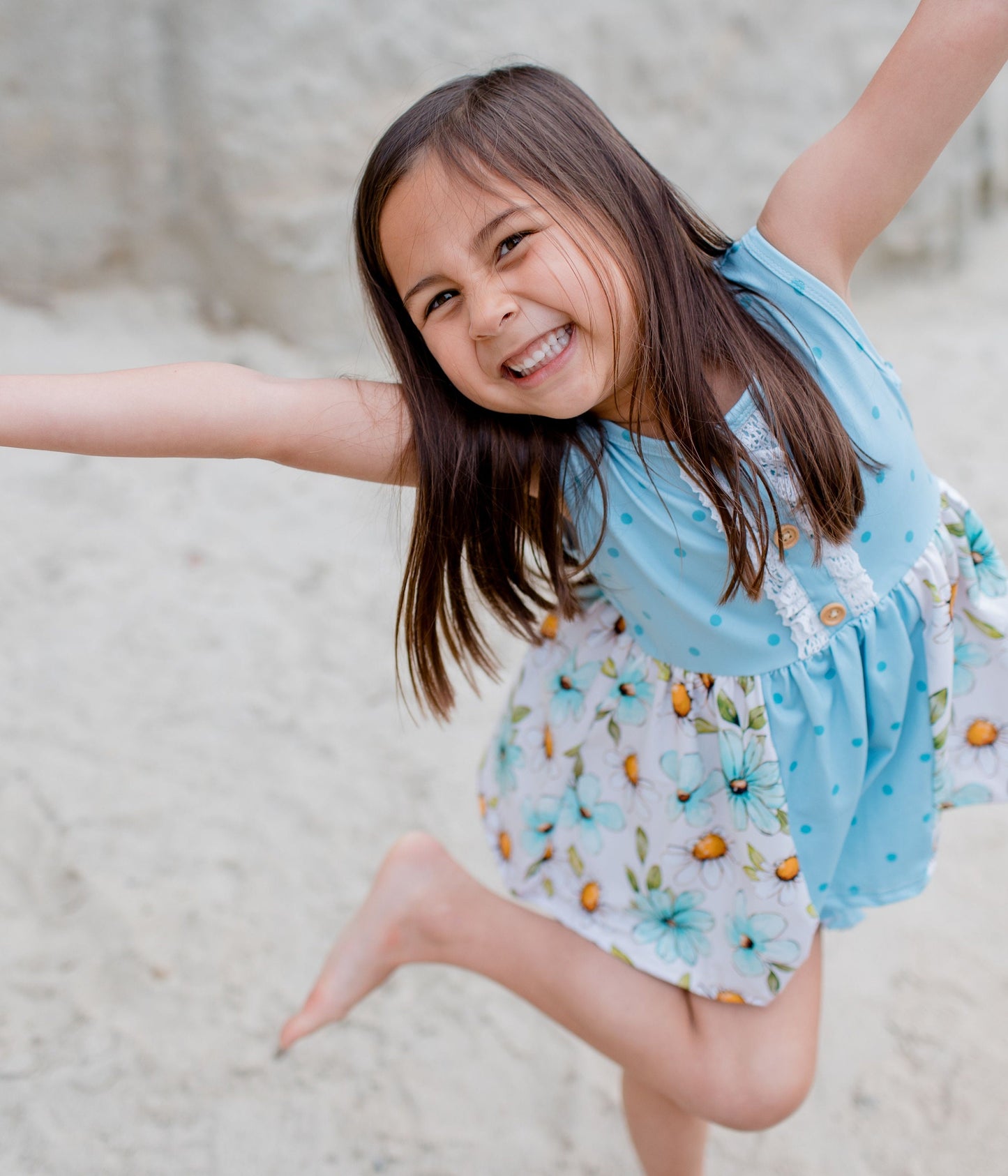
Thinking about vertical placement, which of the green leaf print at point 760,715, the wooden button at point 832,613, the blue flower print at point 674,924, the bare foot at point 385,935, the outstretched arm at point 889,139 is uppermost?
the outstretched arm at point 889,139

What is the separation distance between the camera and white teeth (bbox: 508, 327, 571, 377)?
1.07 metres

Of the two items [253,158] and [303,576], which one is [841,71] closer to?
[253,158]

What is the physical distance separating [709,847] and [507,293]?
694 millimetres

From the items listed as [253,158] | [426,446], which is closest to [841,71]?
[253,158]

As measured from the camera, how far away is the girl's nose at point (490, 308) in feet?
3.36

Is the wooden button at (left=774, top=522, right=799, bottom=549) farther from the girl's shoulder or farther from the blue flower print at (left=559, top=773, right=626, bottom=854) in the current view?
the blue flower print at (left=559, top=773, right=626, bottom=854)

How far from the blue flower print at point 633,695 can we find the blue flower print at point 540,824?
178mm

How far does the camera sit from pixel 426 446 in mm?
1174

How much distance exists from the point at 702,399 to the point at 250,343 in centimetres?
223

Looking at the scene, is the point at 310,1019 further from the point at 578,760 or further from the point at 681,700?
the point at 681,700

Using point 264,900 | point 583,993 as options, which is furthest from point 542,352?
point 264,900

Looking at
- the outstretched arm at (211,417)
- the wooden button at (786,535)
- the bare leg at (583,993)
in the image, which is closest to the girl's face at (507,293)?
the outstretched arm at (211,417)

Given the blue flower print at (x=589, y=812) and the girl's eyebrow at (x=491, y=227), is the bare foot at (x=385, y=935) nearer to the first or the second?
the blue flower print at (x=589, y=812)

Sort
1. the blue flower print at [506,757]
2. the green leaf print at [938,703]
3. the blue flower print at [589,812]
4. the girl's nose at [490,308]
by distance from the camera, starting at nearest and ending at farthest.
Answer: the girl's nose at [490,308] < the green leaf print at [938,703] < the blue flower print at [589,812] < the blue flower print at [506,757]
